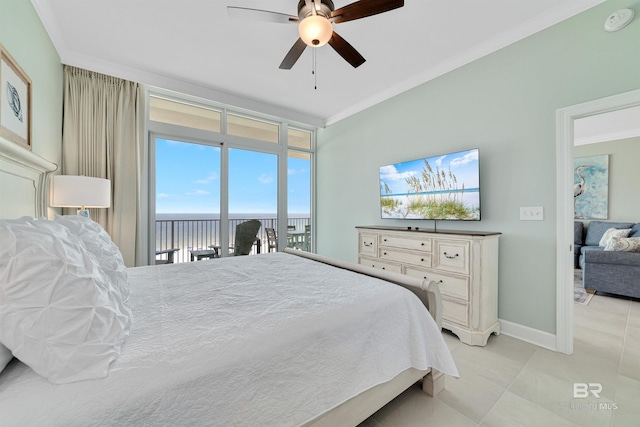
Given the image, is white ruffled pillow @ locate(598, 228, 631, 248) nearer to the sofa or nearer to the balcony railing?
the sofa

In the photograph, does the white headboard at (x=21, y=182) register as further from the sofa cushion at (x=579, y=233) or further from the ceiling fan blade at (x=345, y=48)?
the sofa cushion at (x=579, y=233)

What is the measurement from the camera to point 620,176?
4695mm

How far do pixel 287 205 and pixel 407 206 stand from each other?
2.30 m

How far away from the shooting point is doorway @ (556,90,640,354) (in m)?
2.12

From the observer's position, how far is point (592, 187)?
497cm

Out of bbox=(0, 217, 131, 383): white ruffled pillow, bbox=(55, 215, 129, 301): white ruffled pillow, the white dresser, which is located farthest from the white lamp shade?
the white dresser

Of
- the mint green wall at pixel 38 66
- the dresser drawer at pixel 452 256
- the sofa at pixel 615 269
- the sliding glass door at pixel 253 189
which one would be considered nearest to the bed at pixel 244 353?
the mint green wall at pixel 38 66

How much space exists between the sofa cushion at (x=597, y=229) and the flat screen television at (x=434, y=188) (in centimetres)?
396

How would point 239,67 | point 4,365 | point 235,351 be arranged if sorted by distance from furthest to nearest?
1. point 239,67
2. point 235,351
3. point 4,365

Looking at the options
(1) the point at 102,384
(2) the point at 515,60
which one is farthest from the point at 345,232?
(1) the point at 102,384

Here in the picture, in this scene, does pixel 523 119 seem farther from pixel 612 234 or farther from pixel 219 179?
pixel 219 179

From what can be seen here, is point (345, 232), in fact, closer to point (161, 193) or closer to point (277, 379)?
point (161, 193)

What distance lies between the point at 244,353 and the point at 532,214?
2.69 metres

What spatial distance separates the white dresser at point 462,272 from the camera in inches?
90.0
